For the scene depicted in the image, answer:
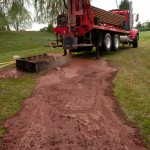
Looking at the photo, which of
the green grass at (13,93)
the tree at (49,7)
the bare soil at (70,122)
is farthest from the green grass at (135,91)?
the tree at (49,7)

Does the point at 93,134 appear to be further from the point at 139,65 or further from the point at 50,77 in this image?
the point at 139,65

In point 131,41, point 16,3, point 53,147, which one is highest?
point 16,3

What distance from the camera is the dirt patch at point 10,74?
9.36m

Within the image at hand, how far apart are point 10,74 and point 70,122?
4.84 m

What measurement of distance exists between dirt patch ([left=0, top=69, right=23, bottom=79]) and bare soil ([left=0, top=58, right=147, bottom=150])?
1263 millimetres

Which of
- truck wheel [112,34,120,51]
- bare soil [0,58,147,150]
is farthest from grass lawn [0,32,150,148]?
truck wheel [112,34,120,51]

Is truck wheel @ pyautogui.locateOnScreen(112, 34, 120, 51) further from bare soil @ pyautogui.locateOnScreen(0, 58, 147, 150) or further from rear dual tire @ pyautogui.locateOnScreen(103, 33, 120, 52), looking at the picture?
bare soil @ pyautogui.locateOnScreen(0, 58, 147, 150)

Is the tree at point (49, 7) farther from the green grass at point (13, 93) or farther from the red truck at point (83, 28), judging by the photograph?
the green grass at point (13, 93)

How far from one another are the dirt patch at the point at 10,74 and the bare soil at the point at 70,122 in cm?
126

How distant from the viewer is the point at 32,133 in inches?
195

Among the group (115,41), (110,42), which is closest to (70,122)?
(110,42)

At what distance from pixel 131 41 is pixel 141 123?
14.6 meters

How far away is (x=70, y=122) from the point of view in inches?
215

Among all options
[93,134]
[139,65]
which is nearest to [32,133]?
[93,134]
